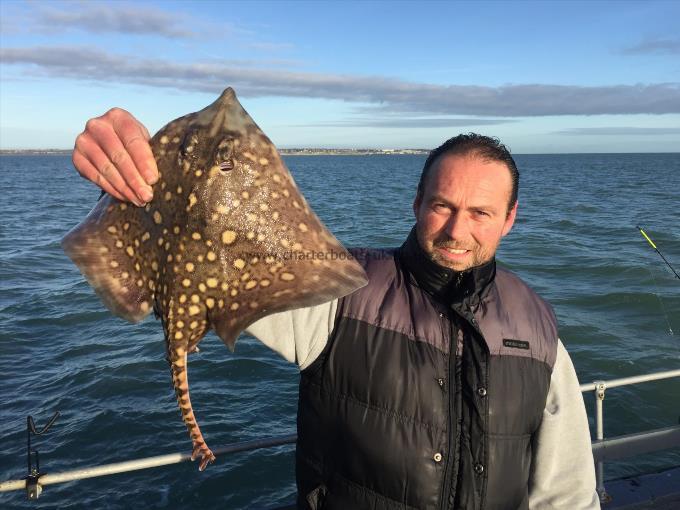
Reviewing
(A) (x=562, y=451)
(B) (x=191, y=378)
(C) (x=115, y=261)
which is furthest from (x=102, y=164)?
(B) (x=191, y=378)

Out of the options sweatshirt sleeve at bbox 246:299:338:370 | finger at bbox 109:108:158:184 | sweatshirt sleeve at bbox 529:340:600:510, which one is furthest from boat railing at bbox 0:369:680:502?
finger at bbox 109:108:158:184

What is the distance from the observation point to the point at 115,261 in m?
2.52

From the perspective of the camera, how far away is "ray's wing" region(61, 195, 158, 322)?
2.48 m

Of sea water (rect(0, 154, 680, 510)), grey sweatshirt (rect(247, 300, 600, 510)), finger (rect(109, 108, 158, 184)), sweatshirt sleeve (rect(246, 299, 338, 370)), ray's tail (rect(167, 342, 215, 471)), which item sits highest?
finger (rect(109, 108, 158, 184))

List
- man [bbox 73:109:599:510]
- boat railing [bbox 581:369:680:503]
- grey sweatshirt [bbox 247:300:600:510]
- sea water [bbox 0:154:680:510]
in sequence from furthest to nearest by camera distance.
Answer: sea water [bbox 0:154:680:510] < boat railing [bbox 581:369:680:503] < grey sweatshirt [bbox 247:300:600:510] < man [bbox 73:109:599:510]

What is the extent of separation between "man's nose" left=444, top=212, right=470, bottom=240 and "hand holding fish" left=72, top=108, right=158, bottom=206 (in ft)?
5.05

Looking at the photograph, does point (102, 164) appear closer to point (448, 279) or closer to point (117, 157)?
point (117, 157)

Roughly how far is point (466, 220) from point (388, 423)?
1.15 m

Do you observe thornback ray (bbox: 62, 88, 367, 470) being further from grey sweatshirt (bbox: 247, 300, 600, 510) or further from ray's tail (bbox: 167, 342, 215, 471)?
grey sweatshirt (bbox: 247, 300, 600, 510)

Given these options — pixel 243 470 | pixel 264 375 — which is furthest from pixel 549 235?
pixel 243 470

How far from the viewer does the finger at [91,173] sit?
2.32 meters

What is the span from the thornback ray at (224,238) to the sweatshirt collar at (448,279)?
573mm

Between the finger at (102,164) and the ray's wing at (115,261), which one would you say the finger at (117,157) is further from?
the ray's wing at (115,261)

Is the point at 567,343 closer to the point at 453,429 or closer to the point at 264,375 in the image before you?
the point at 264,375
